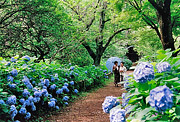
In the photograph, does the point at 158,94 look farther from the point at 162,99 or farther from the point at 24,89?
the point at 24,89

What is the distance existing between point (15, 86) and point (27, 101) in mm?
359

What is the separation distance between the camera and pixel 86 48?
12.6m

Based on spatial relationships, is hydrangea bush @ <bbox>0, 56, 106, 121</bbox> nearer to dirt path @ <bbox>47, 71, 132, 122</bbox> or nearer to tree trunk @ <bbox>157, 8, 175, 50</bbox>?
dirt path @ <bbox>47, 71, 132, 122</bbox>

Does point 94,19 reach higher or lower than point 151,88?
higher

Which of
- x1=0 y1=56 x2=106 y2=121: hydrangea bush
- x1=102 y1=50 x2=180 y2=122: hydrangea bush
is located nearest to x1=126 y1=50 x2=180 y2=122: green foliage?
x1=102 y1=50 x2=180 y2=122: hydrangea bush

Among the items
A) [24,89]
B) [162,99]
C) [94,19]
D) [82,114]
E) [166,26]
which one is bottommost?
[82,114]

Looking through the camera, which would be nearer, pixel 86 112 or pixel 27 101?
pixel 27 101

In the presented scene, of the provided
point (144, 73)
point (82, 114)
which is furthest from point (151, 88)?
point (82, 114)

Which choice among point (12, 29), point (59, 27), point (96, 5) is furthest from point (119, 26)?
point (12, 29)

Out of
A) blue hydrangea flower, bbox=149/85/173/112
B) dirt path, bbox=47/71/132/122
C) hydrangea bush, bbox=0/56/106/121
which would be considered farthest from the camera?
dirt path, bbox=47/71/132/122

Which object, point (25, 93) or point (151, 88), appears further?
point (25, 93)

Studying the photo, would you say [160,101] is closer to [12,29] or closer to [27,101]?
[27,101]

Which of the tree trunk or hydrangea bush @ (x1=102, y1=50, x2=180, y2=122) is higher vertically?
the tree trunk

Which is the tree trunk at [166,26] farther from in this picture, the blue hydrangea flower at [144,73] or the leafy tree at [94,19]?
the leafy tree at [94,19]
